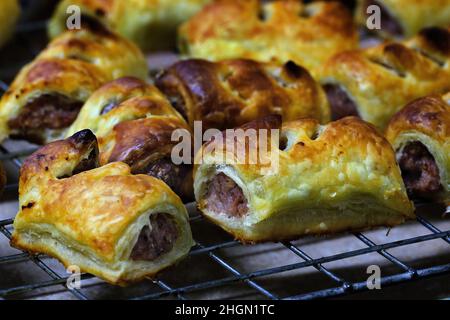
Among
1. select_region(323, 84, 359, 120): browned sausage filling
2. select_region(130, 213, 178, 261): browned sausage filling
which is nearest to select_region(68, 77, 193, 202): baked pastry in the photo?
select_region(130, 213, 178, 261): browned sausage filling

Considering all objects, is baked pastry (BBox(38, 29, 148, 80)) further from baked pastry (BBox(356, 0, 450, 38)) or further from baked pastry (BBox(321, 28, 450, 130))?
baked pastry (BBox(356, 0, 450, 38))

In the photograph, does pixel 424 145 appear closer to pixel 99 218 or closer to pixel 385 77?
pixel 385 77
